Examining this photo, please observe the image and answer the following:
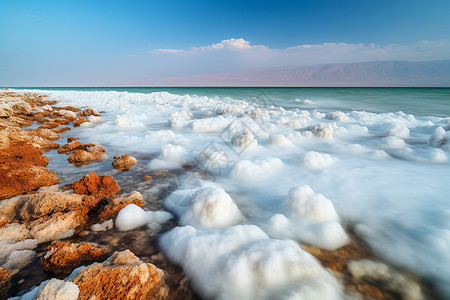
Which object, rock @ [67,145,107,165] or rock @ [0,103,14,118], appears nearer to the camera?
rock @ [67,145,107,165]

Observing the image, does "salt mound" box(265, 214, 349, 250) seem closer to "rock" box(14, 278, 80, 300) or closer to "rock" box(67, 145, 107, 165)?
"rock" box(14, 278, 80, 300)

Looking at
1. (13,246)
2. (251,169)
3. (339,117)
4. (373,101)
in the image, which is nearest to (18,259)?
(13,246)

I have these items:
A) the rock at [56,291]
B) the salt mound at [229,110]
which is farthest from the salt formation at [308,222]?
the salt mound at [229,110]

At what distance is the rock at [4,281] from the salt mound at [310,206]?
9.12 ft

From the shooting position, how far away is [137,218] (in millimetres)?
2346

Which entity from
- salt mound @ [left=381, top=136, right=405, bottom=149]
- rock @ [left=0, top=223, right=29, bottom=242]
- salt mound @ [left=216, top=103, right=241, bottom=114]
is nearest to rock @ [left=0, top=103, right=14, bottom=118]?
rock @ [left=0, top=223, right=29, bottom=242]

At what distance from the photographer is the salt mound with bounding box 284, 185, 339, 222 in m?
2.37

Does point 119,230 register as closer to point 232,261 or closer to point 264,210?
point 232,261

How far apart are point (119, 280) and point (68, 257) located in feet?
2.06

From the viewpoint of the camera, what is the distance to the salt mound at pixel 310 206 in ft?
7.77

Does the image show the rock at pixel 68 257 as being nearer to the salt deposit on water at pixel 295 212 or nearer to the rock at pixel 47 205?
the salt deposit on water at pixel 295 212

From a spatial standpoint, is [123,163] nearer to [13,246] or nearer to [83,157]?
[83,157]

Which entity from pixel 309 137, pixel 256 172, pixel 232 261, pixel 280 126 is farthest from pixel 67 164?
pixel 280 126

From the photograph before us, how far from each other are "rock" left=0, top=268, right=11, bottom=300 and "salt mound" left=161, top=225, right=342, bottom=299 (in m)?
1.20
